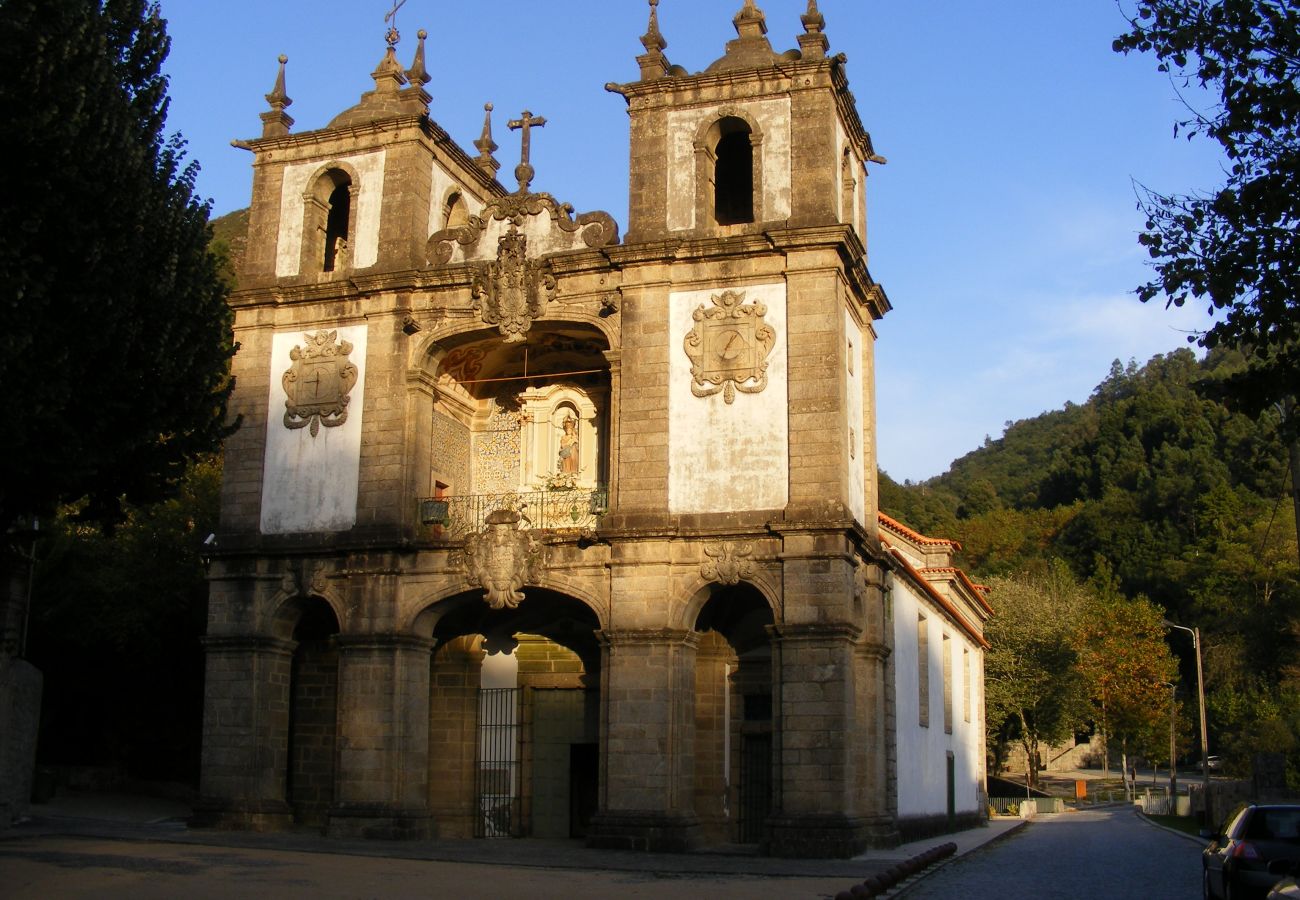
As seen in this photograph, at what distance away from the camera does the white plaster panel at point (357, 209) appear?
25906 millimetres

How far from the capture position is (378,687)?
23.5 metres

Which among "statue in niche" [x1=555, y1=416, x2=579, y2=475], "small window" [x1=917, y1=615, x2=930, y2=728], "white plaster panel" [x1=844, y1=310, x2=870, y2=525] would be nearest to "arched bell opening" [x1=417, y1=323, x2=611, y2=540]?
"statue in niche" [x1=555, y1=416, x2=579, y2=475]

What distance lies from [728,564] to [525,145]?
9398 mm

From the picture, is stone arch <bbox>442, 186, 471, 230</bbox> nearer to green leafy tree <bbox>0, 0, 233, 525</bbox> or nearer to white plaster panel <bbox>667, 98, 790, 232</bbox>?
white plaster panel <bbox>667, 98, 790, 232</bbox>

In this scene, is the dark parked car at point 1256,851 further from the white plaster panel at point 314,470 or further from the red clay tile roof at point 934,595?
the white plaster panel at point 314,470

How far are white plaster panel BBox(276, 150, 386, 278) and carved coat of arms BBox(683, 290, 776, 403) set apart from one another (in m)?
6.72

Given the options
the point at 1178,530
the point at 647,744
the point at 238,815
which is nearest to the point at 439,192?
the point at 647,744

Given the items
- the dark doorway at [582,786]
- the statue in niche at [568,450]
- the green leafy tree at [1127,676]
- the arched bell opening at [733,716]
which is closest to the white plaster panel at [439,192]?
the statue in niche at [568,450]

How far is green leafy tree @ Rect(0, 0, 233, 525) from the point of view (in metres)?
12.8

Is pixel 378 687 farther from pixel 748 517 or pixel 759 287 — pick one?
pixel 759 287

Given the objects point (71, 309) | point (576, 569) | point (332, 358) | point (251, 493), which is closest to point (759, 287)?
point (576, 569)

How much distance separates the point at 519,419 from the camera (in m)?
27.2

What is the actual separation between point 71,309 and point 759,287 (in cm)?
1217

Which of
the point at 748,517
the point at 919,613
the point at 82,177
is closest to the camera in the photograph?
the point at 82,177
